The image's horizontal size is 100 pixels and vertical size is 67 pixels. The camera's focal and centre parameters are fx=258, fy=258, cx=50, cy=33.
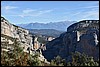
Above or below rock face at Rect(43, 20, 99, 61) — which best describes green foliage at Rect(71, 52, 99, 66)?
above

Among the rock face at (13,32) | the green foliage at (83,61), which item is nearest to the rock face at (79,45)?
the rock face at (13,32)

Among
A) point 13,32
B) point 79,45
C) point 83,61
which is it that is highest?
point 83,61

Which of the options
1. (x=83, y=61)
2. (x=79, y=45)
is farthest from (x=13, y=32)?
(x=83, y=61)

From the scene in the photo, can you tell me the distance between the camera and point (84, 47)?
149 meters

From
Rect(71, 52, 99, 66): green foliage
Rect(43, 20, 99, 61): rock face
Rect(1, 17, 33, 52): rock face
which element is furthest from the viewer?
Rect(43, 20, 99, 61): rock face

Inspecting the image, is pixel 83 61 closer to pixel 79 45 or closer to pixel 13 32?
pixel 79 45

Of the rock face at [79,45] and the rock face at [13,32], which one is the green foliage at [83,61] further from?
the rock face at [79,45]

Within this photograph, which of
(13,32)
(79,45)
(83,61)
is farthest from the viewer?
(13,32)

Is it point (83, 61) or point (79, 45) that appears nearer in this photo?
point (83, 61)

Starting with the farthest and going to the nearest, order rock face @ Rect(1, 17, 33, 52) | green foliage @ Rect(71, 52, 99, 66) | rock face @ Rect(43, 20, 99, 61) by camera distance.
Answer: rock face @ Rect(43, 20, 99, 61), rock face @ Rect(1, 17, 33, 52), green foliage @ Rect(71, 52, 99, 66)

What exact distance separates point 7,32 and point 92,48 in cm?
4839

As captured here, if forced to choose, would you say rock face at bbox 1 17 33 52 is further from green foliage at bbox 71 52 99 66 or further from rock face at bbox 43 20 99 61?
green foliage at bbox 71 52 99 66

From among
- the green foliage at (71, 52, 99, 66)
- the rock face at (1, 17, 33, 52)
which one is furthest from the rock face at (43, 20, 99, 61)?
the green foliage at (71, 52, 99, 66)

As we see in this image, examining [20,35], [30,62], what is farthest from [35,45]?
[30,62]
